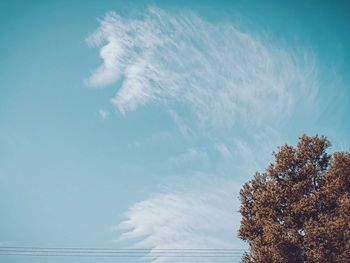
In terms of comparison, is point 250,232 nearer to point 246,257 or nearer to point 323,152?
point 246,257

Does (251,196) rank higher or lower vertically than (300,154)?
lower

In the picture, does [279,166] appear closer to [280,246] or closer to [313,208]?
[313,208]

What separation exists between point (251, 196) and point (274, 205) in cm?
417

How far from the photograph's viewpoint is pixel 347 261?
2956 cm

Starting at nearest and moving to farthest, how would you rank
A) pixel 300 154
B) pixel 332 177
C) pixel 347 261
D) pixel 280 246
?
pixel 347 261, pixel 280 246, pixel 332 177, pixel 300 154

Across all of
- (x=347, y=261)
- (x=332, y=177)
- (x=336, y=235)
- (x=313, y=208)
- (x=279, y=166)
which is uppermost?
(x=279, y=166)

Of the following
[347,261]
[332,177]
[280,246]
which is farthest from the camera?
[332,177]

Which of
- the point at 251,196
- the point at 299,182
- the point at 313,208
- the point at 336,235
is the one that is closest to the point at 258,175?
the point at 251,196

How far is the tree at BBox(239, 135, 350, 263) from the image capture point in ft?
99.6

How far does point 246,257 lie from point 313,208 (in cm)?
998

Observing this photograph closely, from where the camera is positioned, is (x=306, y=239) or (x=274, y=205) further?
(x=274, y=205)

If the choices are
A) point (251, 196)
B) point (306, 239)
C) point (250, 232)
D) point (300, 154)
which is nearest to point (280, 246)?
point (306, 239)

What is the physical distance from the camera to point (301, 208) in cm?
3328

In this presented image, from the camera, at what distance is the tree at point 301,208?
30.4 meters
